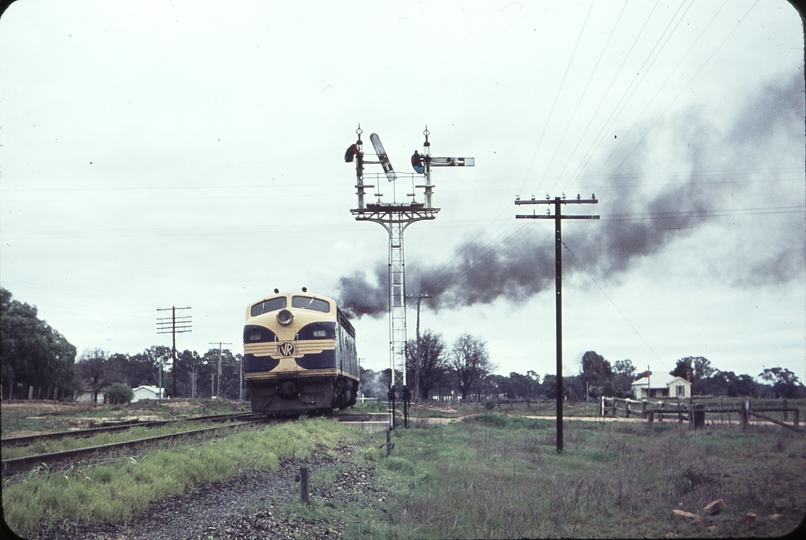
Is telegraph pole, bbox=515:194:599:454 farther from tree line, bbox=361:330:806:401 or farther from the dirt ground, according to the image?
tree line, bbox=361:330:806:401

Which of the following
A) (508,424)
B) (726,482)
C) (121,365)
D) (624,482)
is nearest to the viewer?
(726,482)

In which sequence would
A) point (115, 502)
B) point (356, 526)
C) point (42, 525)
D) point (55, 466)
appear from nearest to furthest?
point (42, 525) → point (115, 502) → point (356, 526) → point (55, 466)

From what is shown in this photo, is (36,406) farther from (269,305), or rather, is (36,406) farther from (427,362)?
(427,362)

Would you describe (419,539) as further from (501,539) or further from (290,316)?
(290,316)

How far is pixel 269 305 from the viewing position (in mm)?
23141

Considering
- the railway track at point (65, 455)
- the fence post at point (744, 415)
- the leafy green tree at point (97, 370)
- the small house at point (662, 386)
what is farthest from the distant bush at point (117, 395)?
the small house at point (662, 386)

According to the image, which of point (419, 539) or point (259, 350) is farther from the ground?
point (259, 350)

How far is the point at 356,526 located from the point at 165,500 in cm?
273

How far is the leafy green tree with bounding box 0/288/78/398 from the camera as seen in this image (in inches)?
1357

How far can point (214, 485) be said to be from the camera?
10.7 meters

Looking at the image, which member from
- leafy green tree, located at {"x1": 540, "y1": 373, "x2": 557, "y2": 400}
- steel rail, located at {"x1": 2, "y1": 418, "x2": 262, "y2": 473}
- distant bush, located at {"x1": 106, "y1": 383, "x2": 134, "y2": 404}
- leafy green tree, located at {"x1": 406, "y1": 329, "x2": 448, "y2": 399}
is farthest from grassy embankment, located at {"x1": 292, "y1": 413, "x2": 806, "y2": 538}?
leafy green tree, located at {"x1": 540, "y1": 373, "x2": 557, "y2": 400}

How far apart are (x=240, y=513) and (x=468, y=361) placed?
270 ft

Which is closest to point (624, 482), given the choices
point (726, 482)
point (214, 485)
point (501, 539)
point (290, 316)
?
point (726, 482)

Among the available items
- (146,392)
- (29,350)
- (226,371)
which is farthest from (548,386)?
(29,350)
